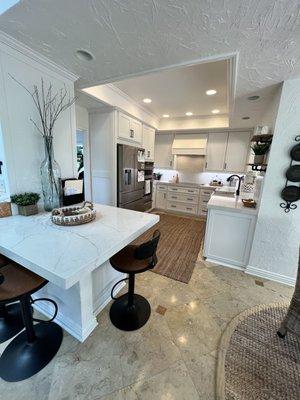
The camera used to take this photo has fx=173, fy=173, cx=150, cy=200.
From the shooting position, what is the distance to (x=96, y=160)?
3545 millimetres

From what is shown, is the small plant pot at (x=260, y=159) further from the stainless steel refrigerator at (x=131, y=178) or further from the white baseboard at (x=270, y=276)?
the stainless steel refrigerator at (x=131, y=178)

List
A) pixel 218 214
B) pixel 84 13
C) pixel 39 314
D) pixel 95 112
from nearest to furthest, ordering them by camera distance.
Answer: pixel 84 13 < pixel 39 314 < pixel 218 214 < pixel 95 112

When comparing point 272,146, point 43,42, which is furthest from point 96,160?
point 272,146

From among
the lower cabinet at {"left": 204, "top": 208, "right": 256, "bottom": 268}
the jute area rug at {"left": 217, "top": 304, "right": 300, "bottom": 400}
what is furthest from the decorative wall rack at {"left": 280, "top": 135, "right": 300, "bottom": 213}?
the jute area rug at {"left": 217, "top": 304, "right": 300, "bottom": 400}

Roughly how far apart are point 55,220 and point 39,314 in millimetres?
955

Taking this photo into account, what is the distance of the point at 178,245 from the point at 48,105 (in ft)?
9.00

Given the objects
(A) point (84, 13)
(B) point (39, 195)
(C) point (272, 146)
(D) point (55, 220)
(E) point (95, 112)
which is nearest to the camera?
(A) point (84, 13)

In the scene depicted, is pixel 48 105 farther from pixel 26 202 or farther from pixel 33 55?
pixel 26 202

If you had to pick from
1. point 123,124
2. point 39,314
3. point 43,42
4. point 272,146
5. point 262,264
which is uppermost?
point 43,42

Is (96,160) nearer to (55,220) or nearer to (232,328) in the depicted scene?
(55,220)

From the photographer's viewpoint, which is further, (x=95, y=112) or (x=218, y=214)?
(x=95, y=112)

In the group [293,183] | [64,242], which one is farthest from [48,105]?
[293,183]

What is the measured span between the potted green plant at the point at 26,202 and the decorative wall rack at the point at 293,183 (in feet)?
8.97

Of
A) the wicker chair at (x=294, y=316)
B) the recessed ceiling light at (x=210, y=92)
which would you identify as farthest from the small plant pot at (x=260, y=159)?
the wicker chair at (x=294, y=316)
